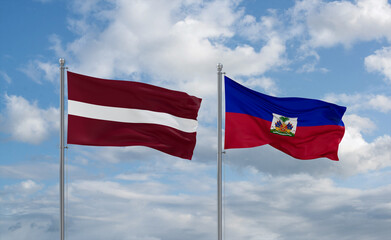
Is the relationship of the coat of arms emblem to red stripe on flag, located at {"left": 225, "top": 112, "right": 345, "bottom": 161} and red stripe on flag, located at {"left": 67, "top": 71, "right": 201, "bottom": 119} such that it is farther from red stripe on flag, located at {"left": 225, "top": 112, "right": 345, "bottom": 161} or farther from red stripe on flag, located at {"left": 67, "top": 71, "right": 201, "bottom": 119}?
red stripe on flag, located at {"left": 67, "top": 71, "right": 201, "bottom": 119}

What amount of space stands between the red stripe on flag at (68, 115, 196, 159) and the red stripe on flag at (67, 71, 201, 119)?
680 mm

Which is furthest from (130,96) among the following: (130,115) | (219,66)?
(219,66)

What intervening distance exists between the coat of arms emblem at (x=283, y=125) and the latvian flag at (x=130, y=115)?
10.4 feet

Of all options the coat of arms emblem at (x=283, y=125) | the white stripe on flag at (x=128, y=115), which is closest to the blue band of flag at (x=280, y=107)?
the coat of arms emblem at (x=283, y=125)

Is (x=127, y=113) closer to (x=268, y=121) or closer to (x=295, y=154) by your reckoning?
(x=268, y=121)

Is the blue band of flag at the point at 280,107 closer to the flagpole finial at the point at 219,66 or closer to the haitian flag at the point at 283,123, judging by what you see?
the haitian flag at the point at 283,123

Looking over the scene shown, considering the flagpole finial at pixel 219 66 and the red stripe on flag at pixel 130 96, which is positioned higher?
the flagpole finial at pixel 219 66

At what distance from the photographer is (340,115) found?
23.4 metres

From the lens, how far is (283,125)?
70.5 ft

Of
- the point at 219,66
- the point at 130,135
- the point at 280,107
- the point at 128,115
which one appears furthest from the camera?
the point at 280,107

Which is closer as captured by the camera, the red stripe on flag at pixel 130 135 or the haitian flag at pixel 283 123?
the red stripe on flag at pixel 130 135

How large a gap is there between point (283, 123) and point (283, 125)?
0.26 feet

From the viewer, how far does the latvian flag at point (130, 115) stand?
1819 cm

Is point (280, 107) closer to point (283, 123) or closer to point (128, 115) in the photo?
point (283, 123)
